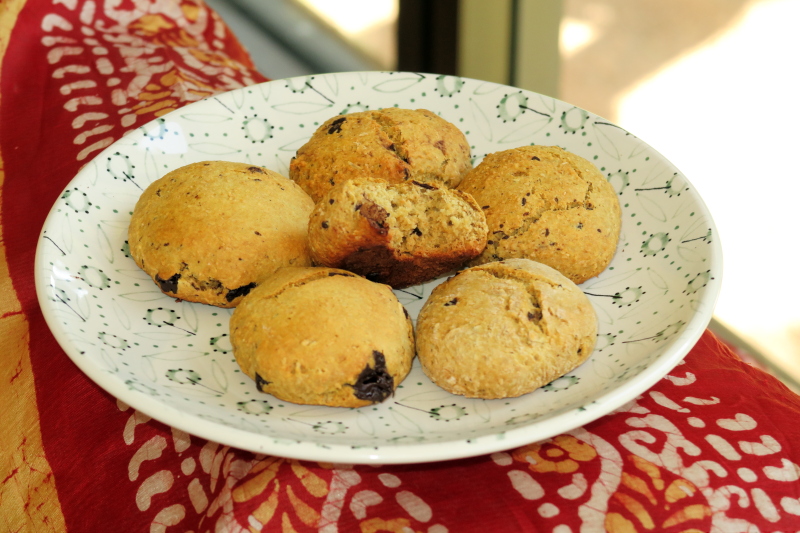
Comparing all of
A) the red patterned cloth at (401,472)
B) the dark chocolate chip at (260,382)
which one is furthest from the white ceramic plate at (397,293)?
the red patterned cloth at (401,472)

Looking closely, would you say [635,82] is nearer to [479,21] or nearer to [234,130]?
[479,21]

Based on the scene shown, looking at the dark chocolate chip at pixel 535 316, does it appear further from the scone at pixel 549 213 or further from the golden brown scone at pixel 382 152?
the golden brown scone at pixel 382 152

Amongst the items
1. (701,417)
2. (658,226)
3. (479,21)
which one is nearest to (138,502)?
(701,417)

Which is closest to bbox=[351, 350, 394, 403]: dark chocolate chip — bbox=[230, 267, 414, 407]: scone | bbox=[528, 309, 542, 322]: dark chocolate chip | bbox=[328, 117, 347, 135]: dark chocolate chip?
bbox=[230, 267, 414, 407]: scone

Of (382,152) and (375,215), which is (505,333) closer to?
(375,215)

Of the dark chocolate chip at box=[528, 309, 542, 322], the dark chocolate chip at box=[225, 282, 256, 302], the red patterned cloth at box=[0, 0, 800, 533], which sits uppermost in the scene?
the dark chocolate chip at box=[528, 309, 542, 322]

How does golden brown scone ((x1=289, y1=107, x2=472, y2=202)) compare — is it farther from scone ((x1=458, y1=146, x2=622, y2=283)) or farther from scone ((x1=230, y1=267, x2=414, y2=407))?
scone ((x1=230, y1=267, x2=414, y2=407))

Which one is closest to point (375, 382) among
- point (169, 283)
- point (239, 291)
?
point (239, 291)
